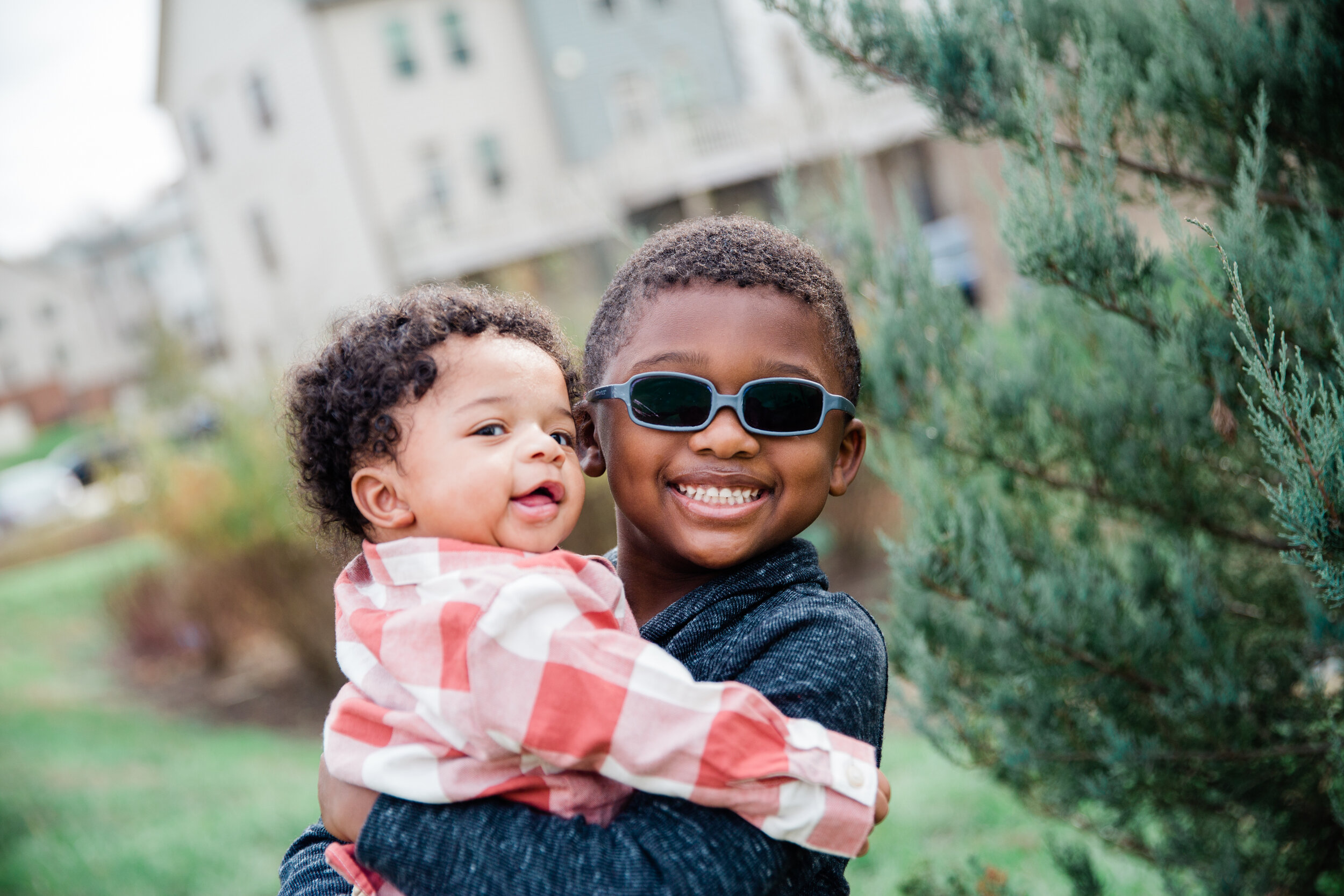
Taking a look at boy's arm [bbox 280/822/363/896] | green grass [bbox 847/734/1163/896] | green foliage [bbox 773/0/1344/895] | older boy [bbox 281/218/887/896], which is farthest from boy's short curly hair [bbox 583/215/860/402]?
green grass [bbox 847/734/1163/896]

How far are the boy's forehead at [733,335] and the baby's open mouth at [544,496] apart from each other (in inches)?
10.6

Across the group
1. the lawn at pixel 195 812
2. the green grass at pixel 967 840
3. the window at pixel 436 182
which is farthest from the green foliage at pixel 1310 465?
the window at pixel 436 182

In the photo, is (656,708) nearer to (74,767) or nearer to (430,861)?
(430,861)

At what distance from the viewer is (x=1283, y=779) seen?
277 cm

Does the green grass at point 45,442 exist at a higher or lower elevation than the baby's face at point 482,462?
lower

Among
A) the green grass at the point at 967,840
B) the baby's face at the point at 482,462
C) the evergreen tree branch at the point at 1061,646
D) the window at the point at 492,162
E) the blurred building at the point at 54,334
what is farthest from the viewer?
the blurred building at the point at 54,334

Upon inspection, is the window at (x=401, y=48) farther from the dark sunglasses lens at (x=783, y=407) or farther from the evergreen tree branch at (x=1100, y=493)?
the dark sunglasses lens at (x=783, y=407)

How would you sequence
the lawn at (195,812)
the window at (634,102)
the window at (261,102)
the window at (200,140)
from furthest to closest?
the window at (200,140) → the window at (634,102) → the window at (261,102) → the lawn at (195,812)

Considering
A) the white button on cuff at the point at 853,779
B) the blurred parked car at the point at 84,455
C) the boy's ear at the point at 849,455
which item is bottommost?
the blurred parked car at the point at 84,455

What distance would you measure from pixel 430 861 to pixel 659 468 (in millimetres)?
731

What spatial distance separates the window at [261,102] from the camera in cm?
2267

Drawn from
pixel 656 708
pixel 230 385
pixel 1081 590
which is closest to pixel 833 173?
pixel 230 385

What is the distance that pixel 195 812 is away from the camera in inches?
241

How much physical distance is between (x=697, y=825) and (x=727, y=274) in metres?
0.90
